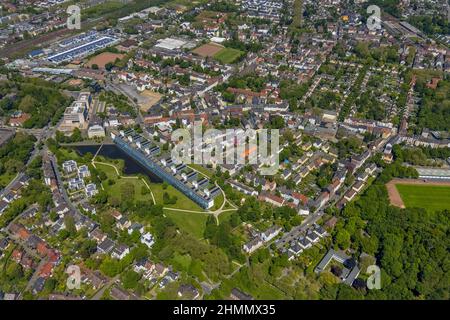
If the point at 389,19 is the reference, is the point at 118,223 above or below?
below

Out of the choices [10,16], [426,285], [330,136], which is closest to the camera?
[426,285]

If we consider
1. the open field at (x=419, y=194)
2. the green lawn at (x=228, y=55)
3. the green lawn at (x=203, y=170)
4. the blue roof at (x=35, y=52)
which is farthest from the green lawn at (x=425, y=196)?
the blue roof at (x=35, y=52)

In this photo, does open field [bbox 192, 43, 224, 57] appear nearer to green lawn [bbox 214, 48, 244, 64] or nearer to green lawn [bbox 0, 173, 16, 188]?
green lawn [bbox 214, 48, 244, 64]

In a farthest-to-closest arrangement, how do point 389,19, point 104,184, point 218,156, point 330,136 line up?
point 389,19 → point 330,136 → point 218,156 → point 104,184

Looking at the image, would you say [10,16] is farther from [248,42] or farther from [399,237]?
[399,237]

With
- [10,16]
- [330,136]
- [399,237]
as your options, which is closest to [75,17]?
[10,16]

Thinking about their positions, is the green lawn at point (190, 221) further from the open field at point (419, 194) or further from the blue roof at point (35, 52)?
the blue roof at point (35, 52)
